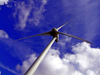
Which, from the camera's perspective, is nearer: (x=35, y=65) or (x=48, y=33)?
(x=35, y=65)

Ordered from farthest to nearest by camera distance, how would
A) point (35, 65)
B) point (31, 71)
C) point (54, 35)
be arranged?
point (54, 35), point (35, 65), point (31, 71)

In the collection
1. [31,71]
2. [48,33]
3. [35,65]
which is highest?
[48,33]

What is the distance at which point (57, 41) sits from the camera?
125 ft

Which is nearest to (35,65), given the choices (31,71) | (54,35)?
(31,71)

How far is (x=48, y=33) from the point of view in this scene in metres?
36.9

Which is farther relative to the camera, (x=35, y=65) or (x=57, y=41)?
(x=57, y=41)

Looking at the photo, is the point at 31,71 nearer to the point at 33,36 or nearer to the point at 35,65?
the point at 35,65

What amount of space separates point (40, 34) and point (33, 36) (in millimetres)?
3079

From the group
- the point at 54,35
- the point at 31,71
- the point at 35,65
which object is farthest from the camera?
the point at 54,35

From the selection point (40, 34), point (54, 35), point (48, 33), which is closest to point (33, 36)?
point (40, 34)

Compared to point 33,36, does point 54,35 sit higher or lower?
higher

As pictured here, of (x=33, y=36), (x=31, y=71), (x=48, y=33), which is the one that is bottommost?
(x=31, y=71)

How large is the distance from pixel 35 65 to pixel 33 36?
19.8m

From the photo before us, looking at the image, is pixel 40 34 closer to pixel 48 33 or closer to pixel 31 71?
pixel 48 33
